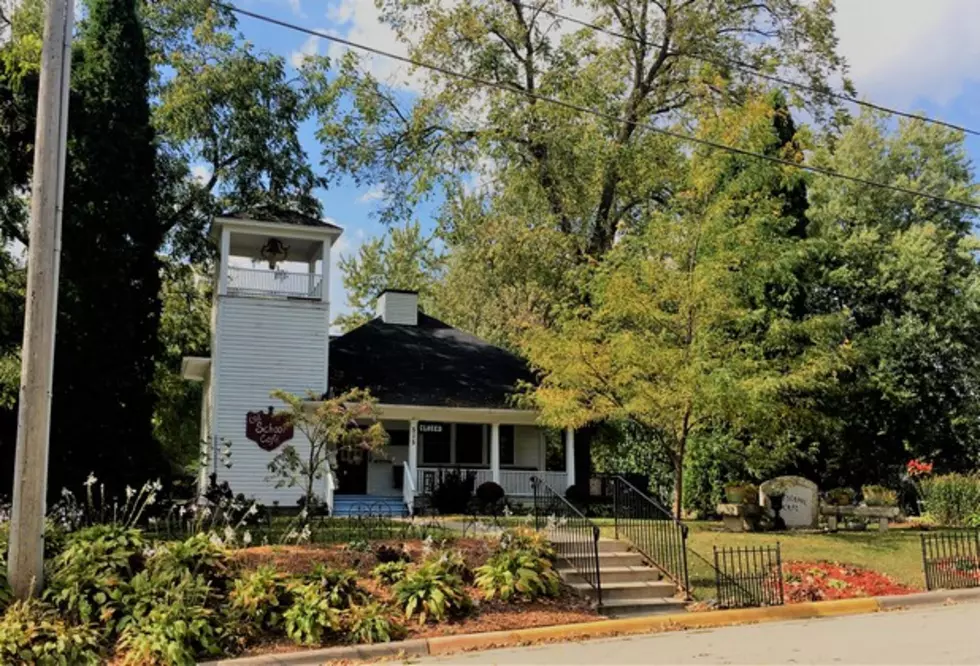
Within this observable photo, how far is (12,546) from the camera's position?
27.7 feet

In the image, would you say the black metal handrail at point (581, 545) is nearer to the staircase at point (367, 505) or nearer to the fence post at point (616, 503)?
the fence post at point (616, 503)

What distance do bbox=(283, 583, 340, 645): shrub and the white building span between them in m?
11.0

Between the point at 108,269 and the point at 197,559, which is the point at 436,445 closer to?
the point at 108,269

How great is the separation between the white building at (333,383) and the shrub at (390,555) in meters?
9.68

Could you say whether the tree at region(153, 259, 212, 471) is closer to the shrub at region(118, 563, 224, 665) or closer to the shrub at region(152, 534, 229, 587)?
the shrub at region(152, 534, 229, 587)

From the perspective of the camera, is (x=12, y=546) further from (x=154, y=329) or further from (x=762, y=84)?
(x=762, y=84)

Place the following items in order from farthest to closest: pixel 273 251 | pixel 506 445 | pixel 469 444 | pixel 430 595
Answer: pixel 506 445 < pixel 469 444 < pixel 273 251 < pixel 430 595

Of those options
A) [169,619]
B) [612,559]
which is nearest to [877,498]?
[612,559]

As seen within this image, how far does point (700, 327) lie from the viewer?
1576 cm

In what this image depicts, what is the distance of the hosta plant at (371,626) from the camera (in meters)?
8.91

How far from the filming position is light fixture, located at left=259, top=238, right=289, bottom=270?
22680mm

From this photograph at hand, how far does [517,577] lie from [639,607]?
170cm

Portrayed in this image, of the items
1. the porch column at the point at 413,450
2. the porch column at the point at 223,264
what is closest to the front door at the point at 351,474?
the porch column at the point at 413,450

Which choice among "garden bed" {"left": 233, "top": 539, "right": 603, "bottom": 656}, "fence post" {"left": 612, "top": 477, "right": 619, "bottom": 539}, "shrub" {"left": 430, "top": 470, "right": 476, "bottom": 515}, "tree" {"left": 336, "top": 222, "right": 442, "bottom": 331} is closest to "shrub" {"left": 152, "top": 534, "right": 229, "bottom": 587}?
"garden bed" {"left": 233, "top": 539, "right": 603, "bottom": 656}
